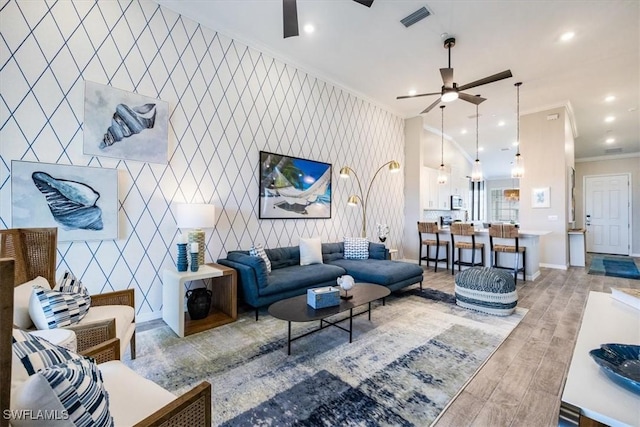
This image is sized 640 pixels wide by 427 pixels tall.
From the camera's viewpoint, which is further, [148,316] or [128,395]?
[148,316]

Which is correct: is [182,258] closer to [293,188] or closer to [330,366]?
[330,366]

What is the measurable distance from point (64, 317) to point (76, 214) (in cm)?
144

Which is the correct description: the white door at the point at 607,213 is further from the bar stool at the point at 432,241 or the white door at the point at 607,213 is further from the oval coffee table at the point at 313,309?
the oval coffee table at the point at 313,309

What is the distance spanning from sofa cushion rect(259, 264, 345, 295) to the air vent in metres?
3.38

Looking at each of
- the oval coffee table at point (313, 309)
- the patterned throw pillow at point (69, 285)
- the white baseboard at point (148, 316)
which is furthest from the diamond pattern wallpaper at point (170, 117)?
the oval coffee table at point (313, 309)

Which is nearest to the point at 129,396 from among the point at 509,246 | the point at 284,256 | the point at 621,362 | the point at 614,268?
the point at 621,362

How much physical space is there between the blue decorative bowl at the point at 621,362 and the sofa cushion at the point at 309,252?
342cm

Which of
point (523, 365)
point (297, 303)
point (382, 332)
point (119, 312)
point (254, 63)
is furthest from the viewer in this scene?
point (254, 63)

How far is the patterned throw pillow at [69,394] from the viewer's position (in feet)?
2.19

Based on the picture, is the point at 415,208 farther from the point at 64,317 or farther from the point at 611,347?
the point at 64,317

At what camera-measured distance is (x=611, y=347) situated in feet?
3.28

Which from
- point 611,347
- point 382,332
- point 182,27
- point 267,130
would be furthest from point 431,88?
point 611,347

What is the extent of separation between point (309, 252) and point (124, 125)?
109 inches

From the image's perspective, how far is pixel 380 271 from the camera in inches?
152
